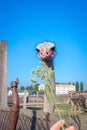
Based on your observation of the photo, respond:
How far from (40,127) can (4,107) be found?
3.07 feet

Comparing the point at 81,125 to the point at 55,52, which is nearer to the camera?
the point at 81,125

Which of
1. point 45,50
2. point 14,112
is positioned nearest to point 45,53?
point 45,50

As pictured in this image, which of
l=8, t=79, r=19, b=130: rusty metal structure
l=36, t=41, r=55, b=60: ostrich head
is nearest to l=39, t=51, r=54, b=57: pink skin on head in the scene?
l=36, t=41, r=55, b=60: ostrich head

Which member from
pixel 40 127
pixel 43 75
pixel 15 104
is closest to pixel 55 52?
pixel 40 127

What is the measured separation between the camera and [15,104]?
156cm

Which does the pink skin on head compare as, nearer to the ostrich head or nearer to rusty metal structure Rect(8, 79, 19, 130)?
the ostrich head

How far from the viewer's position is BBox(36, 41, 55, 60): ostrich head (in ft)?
11.9

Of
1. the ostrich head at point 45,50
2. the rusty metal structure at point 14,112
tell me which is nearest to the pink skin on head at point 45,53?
the ostrich head at point 45,50

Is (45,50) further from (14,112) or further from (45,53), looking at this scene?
(14,112)

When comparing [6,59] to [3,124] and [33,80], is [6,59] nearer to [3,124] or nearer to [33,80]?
[3,124]

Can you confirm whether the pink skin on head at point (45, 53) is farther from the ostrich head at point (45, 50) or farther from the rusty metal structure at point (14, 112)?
the rusty metal structure at point (14, 112)

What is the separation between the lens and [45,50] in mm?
3646

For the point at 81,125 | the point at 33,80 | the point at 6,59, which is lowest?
the point at 81,125

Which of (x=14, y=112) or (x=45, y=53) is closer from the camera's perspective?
(x=14, y=112)
